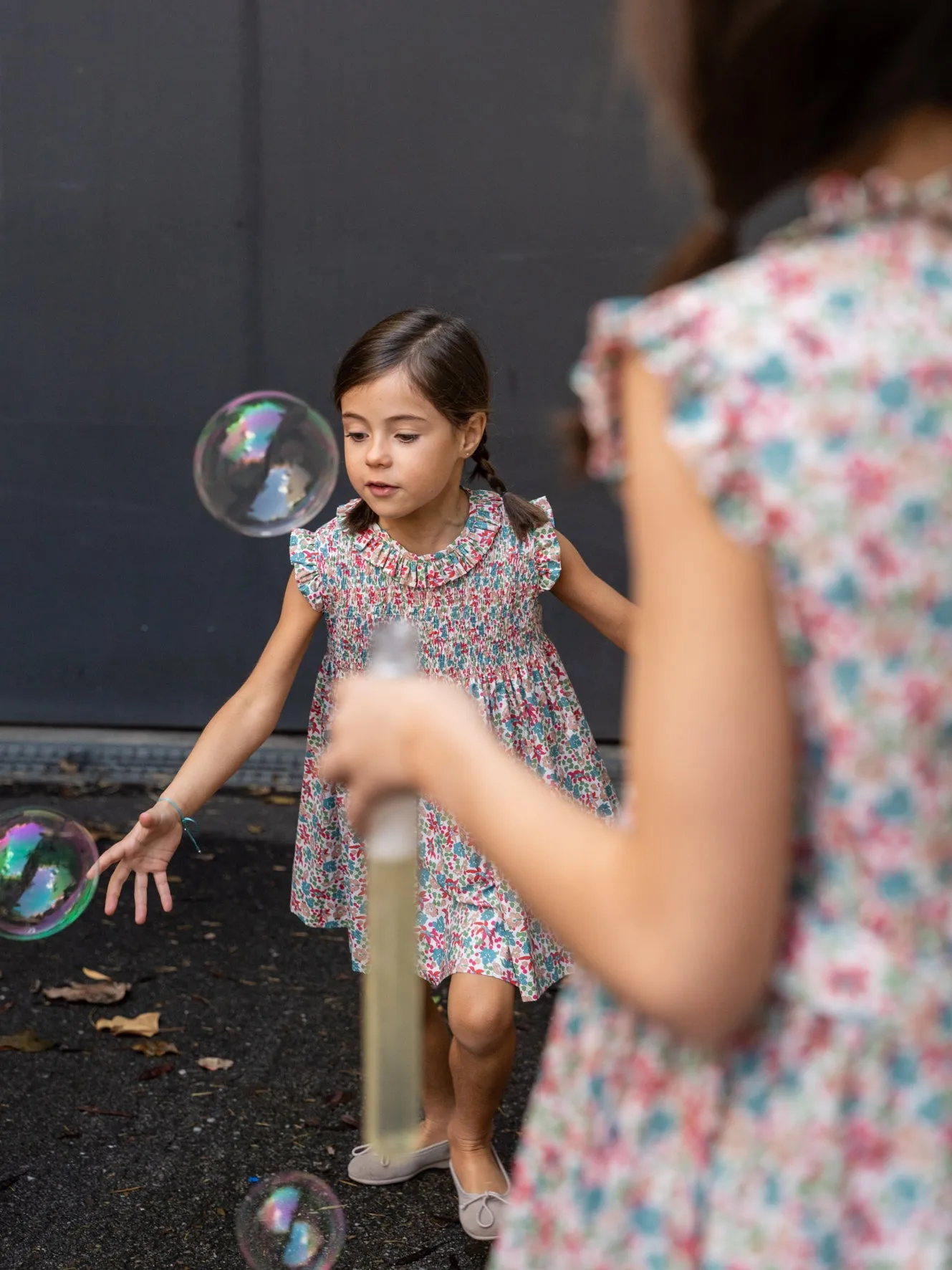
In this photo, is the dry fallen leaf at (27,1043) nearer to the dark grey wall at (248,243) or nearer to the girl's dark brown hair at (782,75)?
the dark grey wall at (248,243)

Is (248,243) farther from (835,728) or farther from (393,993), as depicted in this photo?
(835,728)

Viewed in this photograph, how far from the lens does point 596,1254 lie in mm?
1122

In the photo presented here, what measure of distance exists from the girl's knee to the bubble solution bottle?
1.68m

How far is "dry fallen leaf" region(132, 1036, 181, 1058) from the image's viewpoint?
3.67 metres

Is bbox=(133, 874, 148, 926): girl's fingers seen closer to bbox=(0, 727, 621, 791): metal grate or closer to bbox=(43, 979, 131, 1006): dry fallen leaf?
bbox=(43, 979, 131, 1006): dry fallen leaf

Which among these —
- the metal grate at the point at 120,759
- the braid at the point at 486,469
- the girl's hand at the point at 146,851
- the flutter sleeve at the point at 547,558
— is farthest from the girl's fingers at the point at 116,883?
the metal grate at the point at 120,759

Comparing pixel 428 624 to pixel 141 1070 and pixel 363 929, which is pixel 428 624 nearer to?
pixel 363 929

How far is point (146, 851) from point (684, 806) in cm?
156

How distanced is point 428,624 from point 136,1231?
4.25 feet

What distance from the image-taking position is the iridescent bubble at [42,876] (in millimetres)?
2785

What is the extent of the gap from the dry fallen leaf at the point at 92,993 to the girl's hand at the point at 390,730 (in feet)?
10.1

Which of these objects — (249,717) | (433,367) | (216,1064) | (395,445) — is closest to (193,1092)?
(216,1064)

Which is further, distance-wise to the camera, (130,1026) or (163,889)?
(130,1026)

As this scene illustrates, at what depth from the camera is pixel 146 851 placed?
2.32 meters
